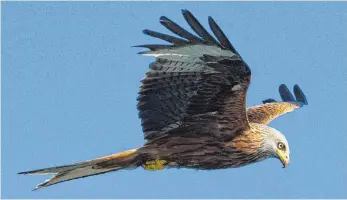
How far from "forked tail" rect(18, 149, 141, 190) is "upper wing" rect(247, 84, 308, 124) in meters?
2.22

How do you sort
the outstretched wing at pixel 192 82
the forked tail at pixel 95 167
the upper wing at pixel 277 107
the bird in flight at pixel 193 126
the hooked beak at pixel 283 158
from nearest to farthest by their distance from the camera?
the outstretched wing at pixel 192 82
the bird in flight at pixel 193 126
the forked tail at pixel 95 167
the hooked beak at pixel 283 158
the upper wing at pixel 277 107

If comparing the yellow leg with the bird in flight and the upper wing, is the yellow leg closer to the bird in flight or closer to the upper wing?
the bird in flight

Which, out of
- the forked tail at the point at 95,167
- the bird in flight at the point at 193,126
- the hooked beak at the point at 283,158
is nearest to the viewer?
the bird in flight at the point at 193,126

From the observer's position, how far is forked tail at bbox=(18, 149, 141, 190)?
11.6 m

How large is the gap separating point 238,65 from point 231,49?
313 mm

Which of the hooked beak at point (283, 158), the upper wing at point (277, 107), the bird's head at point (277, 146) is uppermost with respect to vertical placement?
the upper wing at point (277, 107)

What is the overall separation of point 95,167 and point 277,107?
346 centimetres

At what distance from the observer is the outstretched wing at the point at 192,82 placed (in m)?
11.0

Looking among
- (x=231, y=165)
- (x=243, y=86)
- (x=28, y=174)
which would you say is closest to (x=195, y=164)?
(x=231, y=165)

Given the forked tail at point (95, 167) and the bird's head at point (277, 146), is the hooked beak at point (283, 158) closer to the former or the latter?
the bird's head at point (277, 146)

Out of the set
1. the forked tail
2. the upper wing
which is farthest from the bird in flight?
the upper wing

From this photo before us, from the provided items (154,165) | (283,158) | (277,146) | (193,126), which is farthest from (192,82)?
(283,158)

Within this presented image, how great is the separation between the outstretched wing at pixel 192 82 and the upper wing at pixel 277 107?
62.5 inches

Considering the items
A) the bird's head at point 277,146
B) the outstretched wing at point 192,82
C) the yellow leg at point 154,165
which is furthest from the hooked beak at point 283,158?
the yellow leg at point 154,165
